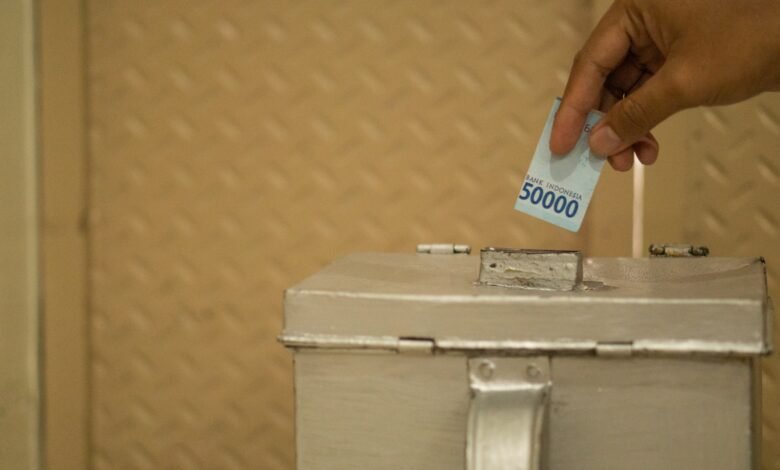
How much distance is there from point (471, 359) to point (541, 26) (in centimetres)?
66

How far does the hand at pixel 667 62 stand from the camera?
66 centimetres

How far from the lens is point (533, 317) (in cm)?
56

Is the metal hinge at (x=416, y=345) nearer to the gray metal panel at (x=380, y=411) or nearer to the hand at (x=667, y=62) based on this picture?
the gray metal panel at (x=380, y=411)

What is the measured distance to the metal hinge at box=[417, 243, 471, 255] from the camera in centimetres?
84

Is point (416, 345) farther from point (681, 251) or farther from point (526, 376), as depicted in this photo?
point (681, 251)

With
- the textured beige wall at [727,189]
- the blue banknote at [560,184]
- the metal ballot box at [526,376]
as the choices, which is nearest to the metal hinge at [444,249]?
the blue banknote at [560,184]

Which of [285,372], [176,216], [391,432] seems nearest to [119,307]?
[176,216]

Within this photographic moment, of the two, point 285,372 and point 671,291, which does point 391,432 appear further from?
point 285,372

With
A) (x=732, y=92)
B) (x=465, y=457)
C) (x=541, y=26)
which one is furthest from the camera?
(x=541, y=26)

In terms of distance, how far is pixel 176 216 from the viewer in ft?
3.76

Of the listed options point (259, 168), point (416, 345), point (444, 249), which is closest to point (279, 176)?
point (259, 168)

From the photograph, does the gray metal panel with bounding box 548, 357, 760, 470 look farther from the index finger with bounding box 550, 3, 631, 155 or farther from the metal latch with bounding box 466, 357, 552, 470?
the index finger with bounding box 550, 3, 631, 155

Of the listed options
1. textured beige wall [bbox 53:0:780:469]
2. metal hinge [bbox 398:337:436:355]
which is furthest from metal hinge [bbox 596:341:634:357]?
textured beige wall [bbox 53:0:780:469]

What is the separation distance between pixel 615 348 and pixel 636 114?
252 mm
